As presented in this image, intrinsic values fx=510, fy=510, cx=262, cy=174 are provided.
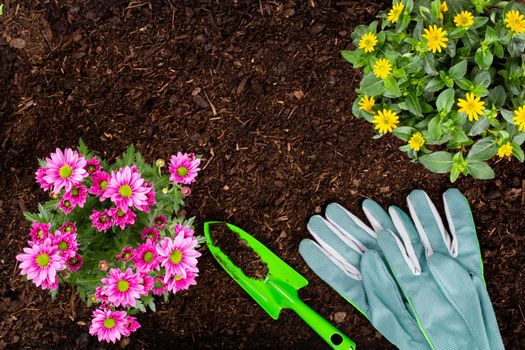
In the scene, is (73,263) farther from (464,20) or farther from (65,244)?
(464,20)

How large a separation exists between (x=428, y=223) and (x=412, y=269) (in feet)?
0.60

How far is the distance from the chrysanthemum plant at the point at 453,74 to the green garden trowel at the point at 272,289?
2.25 feet

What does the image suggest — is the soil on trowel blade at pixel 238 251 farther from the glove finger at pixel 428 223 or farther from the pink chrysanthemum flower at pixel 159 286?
the glove finger at pixel 428 223

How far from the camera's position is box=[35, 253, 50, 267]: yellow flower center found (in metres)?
1.15

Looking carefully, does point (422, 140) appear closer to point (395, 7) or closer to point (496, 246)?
point (395, 7)

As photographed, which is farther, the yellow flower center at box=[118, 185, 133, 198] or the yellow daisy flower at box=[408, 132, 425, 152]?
the yellow daisy flower at box=[408, 132, 425, 152]

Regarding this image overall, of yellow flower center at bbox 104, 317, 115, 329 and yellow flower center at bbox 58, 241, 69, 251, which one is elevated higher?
yellow flower center at bbox 58, 241, 69, 251

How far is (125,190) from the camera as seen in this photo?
118 cm

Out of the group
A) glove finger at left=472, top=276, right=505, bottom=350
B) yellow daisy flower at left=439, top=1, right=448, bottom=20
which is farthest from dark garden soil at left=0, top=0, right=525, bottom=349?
yellow daisy flower at left=439, top=1, right=448, bottom=20

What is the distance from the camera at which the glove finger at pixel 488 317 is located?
71.8 inches

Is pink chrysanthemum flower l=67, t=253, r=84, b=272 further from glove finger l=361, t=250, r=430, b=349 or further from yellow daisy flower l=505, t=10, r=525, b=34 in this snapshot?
yellow daisy flower l=505, t=10, r=525, b=34

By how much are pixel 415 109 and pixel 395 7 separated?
0.29m

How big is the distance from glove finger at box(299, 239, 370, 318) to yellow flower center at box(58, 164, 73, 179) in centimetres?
99

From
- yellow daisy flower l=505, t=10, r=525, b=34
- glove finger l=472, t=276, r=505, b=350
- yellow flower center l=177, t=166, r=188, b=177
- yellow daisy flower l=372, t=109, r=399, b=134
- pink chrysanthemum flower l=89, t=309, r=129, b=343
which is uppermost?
yellow daisy flower l=505, t=10, r=525, b=34
